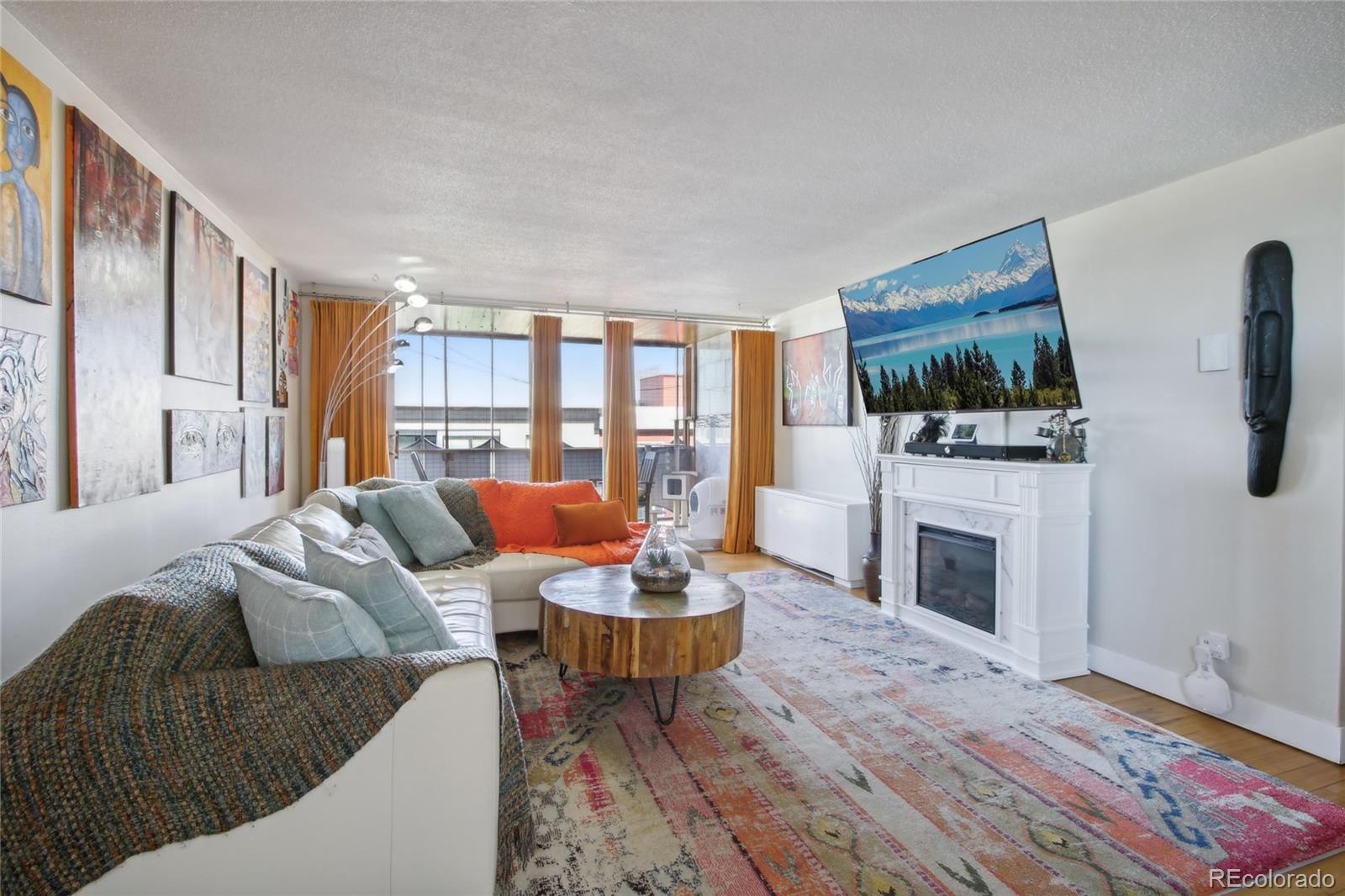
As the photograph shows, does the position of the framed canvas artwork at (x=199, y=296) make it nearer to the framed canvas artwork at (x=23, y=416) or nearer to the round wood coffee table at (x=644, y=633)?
the framed canvas artwork at (x=23, y=416)

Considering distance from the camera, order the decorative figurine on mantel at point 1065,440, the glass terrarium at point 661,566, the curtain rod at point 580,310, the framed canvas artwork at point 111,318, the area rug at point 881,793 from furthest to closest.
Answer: the curtain rod at point 580,310 < the decorative figurine on mantel at point 1065,440 < the glass terrarium at point 661,566 < the framed canvas artwork at point 111,318 < the area rug at point 881,793

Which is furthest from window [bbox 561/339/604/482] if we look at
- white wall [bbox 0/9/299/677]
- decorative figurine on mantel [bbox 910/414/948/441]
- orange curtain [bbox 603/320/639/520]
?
white wall [bbox 0/9/299/677]

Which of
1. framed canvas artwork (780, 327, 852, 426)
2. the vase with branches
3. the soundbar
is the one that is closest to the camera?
the soundbar

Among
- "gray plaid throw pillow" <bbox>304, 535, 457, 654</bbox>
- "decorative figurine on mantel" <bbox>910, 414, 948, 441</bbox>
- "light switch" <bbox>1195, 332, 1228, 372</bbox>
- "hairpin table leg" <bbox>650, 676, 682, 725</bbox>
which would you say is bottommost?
"hairpin table leg" <bbox>650, 676, 682, 725</bbox>

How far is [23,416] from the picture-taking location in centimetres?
182

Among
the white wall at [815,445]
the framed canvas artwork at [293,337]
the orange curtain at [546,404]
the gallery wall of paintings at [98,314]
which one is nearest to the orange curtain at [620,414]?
the orange curtain at [546,404]

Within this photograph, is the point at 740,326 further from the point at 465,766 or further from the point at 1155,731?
the point at 465,766

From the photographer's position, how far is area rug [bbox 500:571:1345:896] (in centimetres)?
181

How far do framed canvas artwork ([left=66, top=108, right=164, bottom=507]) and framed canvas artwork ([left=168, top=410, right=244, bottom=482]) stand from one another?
0.12 meters

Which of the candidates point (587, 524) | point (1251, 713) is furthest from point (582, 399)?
point (1251, 713)

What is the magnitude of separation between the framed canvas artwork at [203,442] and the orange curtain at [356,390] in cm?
167

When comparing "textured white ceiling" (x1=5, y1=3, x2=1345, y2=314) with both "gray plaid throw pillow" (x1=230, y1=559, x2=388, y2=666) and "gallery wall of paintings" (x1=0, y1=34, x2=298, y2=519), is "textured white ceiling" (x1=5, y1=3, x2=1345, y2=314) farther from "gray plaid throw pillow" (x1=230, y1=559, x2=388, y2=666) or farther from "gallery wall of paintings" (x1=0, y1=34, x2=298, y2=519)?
"gray plaid throw pillow" (x1=230, y1=559, x2=388, y2=666)

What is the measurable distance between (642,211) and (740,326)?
336 cm

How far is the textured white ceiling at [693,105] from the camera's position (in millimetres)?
1859
